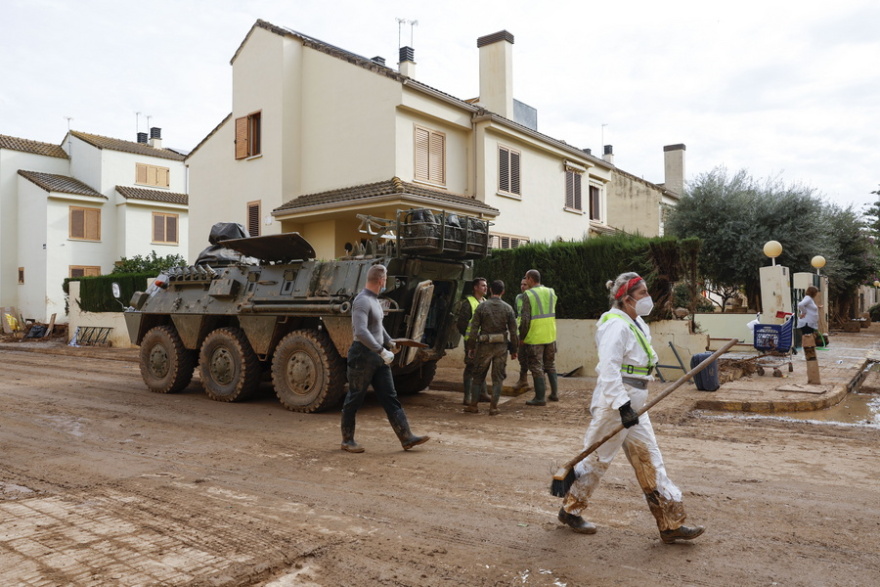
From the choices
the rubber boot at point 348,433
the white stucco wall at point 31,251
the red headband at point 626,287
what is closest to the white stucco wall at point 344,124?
the rubber boot at point 348,433

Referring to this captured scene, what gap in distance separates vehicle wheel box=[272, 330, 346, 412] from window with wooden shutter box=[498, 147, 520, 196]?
39.3 ft

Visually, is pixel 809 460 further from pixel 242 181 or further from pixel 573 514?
pixel 242 181

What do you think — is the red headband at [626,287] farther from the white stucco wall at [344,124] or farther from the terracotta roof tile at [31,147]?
the terracotta roof tile at [31,147]

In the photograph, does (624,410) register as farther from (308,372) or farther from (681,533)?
(308,372)

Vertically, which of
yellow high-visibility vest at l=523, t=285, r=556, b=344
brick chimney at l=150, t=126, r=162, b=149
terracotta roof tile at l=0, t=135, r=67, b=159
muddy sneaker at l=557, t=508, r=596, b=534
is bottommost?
muddy sneaker at l=557, t=508, r=596, b=534

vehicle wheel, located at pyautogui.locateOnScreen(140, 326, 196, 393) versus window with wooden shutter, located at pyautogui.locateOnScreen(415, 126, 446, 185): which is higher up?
window with wooden shutter, located at pyautogui.locateOnScreen(415, 126, 446, 185)

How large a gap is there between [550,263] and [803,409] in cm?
566

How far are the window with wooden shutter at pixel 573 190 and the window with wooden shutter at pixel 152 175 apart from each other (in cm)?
2223

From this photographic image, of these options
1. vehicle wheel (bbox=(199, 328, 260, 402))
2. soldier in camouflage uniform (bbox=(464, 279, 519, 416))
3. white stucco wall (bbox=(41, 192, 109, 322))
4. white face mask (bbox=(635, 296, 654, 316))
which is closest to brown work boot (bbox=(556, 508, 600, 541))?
white face mask (bbox=(635, 296, 654, 316))

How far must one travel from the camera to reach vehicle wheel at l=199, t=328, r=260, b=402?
1020 cm

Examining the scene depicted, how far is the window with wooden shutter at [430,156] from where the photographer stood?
18.1 m

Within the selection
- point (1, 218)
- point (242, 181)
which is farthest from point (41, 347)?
point (1, 218)

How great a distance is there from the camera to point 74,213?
105 ft

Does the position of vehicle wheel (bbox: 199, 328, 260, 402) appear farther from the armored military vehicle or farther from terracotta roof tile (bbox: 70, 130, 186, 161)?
terracotta roof tile (bbox: 70, 130, 186, 161)
